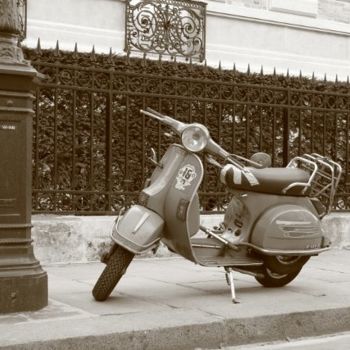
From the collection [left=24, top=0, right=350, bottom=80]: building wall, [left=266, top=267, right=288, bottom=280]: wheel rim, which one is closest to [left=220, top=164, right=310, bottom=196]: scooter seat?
[left=266, top=267, right=288, bottom=280]: wheel rim

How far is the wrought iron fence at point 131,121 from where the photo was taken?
7758 mm

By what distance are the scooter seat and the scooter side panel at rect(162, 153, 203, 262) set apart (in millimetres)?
382

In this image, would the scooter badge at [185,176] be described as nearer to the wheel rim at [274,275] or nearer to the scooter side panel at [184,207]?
the scooter side panel at [184,207]

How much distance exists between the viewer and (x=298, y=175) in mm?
5938

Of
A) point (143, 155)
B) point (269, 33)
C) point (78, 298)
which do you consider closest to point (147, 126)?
point (143, 155)

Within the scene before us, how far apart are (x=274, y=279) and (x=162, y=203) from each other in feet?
4.23

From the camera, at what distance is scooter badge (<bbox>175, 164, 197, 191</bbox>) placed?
5.39 metres

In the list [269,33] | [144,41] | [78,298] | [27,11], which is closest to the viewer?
[78,298]

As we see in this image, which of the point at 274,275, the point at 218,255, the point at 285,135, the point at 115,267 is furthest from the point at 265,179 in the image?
the point at 285,135

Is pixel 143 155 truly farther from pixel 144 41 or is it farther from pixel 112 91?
pixel 144 41

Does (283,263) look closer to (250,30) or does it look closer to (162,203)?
(162,203)

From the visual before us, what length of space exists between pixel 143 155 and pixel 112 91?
2.48 ft

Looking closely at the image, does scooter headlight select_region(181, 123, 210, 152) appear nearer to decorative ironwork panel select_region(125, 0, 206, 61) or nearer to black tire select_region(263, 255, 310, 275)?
black tire select_region(263, 255, 310, 275)

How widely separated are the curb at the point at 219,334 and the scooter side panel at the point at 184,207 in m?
0.71
